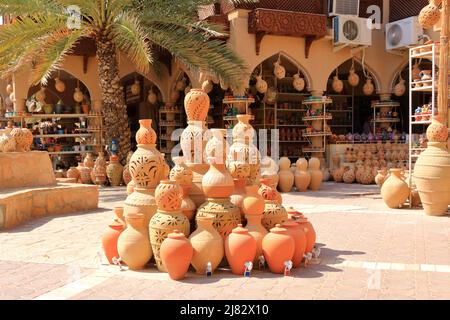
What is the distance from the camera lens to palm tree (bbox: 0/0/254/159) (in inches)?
414

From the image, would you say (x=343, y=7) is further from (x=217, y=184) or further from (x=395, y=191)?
(x=217, y=184)

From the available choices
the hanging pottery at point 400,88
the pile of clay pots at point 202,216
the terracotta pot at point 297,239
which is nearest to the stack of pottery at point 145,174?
the pile of clay pots at point 202,216

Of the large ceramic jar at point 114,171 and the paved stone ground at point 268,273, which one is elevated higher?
the large ceramic jar at point 114,171

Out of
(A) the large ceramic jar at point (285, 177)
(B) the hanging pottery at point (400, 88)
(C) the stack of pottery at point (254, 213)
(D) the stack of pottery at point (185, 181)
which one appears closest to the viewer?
(C) the stack of pottery at point (254, 213)

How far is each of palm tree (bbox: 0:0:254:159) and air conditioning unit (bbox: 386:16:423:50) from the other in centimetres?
540

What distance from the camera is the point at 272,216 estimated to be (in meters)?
4.86

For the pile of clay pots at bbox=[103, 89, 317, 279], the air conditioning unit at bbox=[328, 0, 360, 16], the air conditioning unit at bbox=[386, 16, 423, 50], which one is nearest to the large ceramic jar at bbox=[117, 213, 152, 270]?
the pile of clay pots at bbox=[103, 89, 317, 279]

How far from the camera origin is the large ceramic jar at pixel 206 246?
167 inches

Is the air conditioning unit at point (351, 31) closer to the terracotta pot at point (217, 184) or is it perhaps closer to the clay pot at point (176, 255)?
the terracotta pot at point (217, 184)

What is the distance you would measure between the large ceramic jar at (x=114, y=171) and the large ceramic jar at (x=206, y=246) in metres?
8.14

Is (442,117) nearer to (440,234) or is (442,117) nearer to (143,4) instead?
(440,234)

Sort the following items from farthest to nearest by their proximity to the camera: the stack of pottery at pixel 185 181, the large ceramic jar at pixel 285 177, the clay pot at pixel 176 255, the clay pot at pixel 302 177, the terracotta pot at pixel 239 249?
the clay pot at pixel 302 177, the large ceramic jar at pixel 285 177, the stack of pottery at pixel 185 181, the terracotta pot at pixel 239 249, the clay pot at pixel 176 255

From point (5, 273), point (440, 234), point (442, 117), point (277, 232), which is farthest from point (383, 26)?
point (5, 273)

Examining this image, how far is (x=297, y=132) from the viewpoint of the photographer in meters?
16.2
